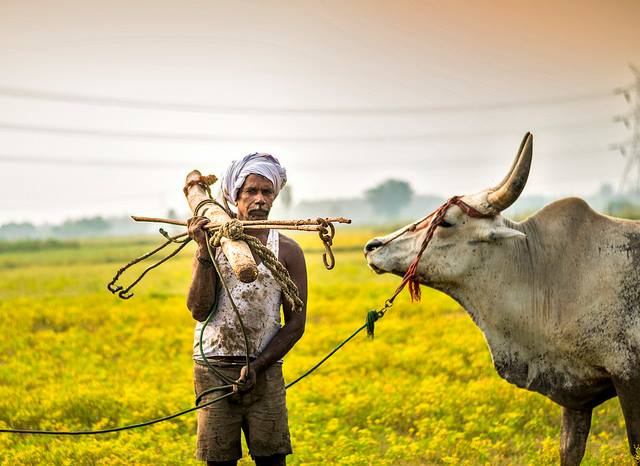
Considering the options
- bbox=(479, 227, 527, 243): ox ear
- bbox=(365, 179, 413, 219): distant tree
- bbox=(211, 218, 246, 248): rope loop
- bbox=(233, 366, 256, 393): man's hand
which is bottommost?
bbox=(233, 366, 256, 393): man's hand

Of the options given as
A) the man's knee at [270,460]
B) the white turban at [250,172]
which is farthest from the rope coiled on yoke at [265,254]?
the man's knee at [270,460]

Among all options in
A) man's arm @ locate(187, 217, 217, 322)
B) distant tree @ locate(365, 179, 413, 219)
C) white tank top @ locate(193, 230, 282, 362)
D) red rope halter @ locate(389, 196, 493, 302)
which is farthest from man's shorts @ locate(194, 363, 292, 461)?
distant tree @ locate(365, 179, 413, 219)

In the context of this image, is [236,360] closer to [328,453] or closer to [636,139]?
[328,453]

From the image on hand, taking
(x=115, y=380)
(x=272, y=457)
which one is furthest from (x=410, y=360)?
(x=272, y=457)

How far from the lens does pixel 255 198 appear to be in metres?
4.71

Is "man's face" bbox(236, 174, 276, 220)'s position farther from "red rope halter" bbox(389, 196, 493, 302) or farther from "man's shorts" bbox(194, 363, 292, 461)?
"red rope halter" bbox(389, 196, 493, 302)

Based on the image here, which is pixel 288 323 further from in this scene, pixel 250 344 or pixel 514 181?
pixel 514 181

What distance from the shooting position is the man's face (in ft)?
15.4

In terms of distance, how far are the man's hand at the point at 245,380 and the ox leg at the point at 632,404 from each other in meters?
2.15

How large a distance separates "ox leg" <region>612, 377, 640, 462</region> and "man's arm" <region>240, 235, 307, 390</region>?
1927 mm

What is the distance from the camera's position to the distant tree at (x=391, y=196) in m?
154

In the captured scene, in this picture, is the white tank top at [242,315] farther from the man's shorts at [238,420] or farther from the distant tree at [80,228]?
the distant tree at [80,228]

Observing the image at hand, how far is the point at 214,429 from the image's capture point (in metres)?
4.66

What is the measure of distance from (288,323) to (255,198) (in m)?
0.66
